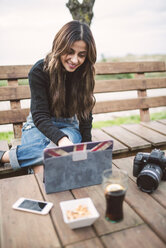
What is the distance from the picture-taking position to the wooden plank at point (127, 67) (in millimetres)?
3098

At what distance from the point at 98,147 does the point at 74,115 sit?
97 centimetres

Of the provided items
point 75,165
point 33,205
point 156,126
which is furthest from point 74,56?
point 156,126

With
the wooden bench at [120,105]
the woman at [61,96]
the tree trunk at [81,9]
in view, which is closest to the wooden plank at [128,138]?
the wooden bench at [120,105]

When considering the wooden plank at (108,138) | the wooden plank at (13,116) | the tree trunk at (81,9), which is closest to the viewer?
the wooden plank at (108,138)

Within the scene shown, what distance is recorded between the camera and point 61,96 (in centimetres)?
210

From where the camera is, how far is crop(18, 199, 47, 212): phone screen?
47.8 inches

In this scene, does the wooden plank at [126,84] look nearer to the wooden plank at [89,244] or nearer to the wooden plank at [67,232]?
the wooden plank at [67,232]

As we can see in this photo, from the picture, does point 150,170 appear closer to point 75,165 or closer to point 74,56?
point 75,165

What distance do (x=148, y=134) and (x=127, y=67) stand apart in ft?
3.32

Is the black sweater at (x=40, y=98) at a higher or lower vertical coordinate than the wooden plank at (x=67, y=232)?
higher

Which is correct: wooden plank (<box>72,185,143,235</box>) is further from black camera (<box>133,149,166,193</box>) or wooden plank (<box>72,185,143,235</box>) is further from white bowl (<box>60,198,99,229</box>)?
black camera (<box>133,149,166,193</box>)

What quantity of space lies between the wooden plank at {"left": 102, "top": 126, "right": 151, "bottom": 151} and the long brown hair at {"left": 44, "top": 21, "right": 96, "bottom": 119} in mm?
517

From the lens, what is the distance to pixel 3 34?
29.3ft

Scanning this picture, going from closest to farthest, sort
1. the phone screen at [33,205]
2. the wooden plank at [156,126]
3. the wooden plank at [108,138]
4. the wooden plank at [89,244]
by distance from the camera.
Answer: the wooden plank at [89,244]
the phone screen at [33,205]
the wooden plank at [108,138]
the wooden plank at [156,126]
